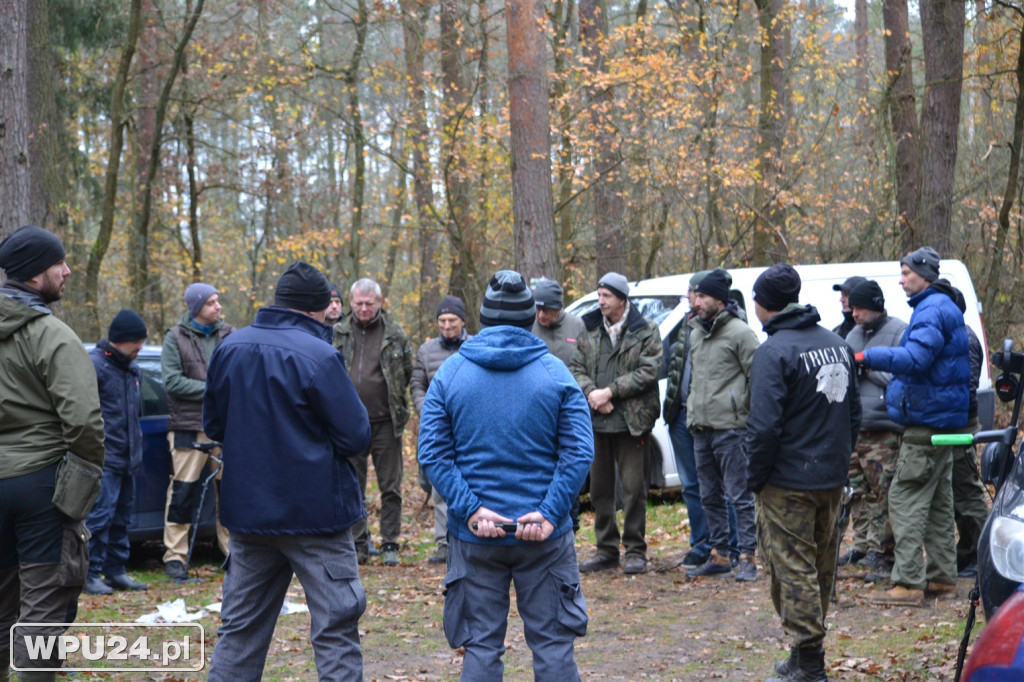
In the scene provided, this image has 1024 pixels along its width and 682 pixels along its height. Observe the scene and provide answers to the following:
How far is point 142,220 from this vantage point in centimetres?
1861

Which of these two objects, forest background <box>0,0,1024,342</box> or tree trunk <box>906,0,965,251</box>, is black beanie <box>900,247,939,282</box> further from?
tree trunk <box>906,0,965,251</box>

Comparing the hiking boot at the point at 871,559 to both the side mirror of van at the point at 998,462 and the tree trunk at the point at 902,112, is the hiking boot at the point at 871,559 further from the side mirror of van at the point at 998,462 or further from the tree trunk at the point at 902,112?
the tree trunk at the point at 902,112

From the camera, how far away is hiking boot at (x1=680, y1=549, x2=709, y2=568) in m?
8.48

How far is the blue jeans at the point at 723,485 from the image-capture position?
792 cm

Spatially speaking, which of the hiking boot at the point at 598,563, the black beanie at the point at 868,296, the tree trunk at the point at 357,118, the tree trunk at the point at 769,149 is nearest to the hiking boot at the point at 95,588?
the hiking boot at the point at 598,563

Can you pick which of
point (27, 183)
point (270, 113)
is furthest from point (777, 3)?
point (27, 183)

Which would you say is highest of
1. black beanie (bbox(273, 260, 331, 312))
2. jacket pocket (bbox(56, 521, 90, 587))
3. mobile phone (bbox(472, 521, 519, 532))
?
black beanie (bbox(273, 260, 331, 312))

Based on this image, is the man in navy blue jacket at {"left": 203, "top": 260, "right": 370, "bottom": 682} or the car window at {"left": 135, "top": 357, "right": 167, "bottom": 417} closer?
the man in navy blue jacket at {"left": 203, "top": 260, "right": 370, "bottom": 682}

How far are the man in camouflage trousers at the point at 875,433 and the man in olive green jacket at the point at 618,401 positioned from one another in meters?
1.53

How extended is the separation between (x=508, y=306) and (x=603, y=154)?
12.1 m

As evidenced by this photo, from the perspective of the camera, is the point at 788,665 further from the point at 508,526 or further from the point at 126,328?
the point at 126,328

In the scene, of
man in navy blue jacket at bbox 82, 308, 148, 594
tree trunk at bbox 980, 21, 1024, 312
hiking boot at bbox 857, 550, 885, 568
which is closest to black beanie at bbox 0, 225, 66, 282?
man in navy blue jacket at bbox 82, 308, 148, 594

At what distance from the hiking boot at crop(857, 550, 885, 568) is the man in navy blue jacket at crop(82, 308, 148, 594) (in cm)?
566

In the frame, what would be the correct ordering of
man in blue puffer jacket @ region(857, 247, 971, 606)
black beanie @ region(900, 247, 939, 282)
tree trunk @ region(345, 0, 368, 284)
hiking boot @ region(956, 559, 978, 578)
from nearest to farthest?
man in blue puffer jacket @ region(857, 247, 971, 606) < black beanie @ region(900, 247, 939, 282) < hiking boot @ region(956, 559, 978, 578) < tree trunk @ region(345, 0, 368, 284)
